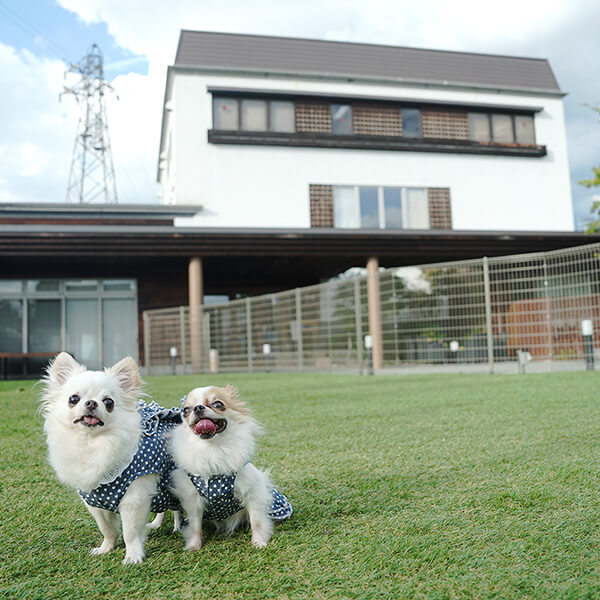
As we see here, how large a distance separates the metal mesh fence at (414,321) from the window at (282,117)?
198 inches

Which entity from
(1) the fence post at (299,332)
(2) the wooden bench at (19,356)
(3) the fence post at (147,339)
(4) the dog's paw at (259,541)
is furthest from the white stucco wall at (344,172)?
(4) the dog's paw at (259,541)

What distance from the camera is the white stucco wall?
1390 cm

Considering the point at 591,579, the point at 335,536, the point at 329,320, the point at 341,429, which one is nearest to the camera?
the point at 591,579

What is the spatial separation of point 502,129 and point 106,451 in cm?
1660

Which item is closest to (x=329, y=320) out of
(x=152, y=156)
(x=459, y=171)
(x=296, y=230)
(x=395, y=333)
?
(x=395, y=333)

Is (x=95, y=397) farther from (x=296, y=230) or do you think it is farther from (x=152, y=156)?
(x=152, y=156)

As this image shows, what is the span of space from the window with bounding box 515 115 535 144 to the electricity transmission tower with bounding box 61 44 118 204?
13731 millimetres

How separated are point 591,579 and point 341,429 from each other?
2.42 m

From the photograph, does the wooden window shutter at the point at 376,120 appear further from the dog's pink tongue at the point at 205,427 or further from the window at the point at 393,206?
the dog's pink tongue at the point at 205,427

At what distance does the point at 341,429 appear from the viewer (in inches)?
143

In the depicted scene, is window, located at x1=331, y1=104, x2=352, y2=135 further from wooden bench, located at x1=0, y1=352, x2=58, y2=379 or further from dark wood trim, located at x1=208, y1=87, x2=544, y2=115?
wooden bench, located at x1=0, y1=352, x2=58, y2=379

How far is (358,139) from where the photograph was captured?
47.9ft

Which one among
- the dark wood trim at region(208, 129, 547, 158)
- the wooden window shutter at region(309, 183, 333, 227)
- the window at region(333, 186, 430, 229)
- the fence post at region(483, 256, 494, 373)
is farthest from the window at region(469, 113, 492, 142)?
the fence post at region(483, 256, 494, 373)

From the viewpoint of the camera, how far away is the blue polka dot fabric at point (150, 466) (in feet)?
5.34
